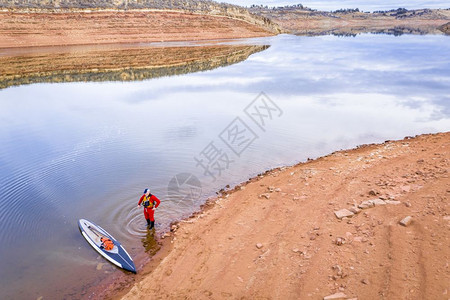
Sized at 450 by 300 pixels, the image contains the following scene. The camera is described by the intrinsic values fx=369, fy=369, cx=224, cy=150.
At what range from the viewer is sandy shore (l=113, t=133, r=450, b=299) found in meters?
6.77

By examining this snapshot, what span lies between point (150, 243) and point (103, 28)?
6261 centimetres

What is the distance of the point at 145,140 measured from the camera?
58.1 ft

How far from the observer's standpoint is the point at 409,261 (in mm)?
6867

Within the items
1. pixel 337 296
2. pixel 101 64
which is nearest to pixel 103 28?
pixel 101 64

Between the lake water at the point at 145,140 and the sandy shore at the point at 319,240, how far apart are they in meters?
1.69

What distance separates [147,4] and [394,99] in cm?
6318

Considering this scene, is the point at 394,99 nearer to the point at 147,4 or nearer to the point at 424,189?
the point at 424,189

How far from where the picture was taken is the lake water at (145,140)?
33.9 feet

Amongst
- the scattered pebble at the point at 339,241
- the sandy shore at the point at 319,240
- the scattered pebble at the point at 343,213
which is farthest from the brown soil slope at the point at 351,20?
the scattered pebble at the point at 339,241

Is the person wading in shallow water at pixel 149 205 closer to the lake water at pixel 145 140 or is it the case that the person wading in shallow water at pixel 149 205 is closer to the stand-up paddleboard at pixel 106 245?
the lake water at pixel 145 140

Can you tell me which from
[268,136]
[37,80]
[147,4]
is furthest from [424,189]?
[147,4]

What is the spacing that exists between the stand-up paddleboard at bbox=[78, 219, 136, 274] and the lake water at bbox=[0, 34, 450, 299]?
26 centimetres

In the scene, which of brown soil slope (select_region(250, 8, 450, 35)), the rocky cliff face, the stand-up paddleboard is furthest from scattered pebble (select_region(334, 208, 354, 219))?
brown soil slope (select_region(250, 8, 450, 35))

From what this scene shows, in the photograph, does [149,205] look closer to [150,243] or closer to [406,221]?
[150,243]
